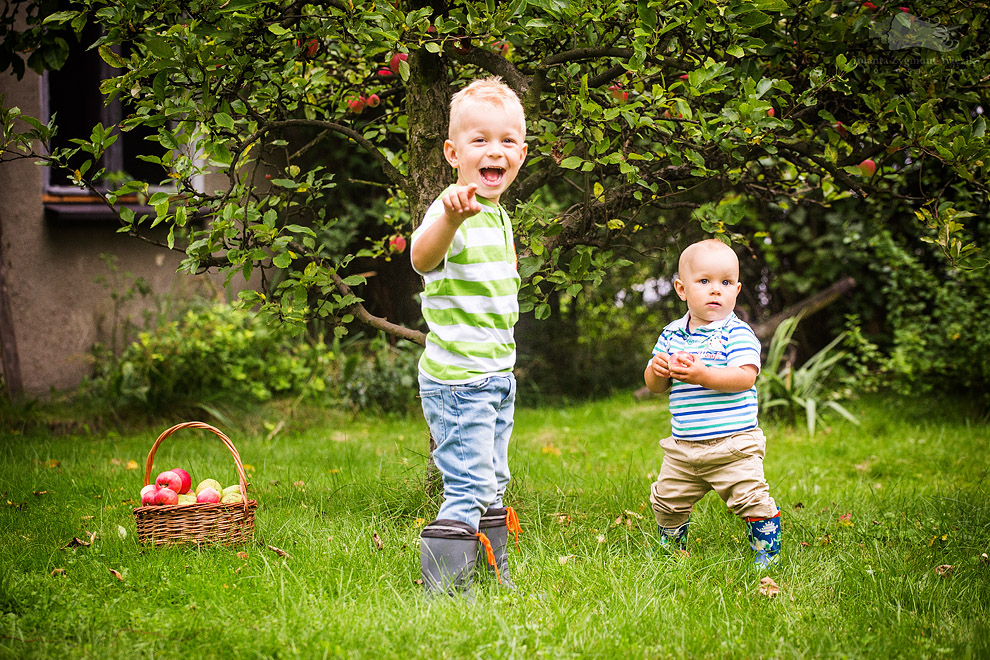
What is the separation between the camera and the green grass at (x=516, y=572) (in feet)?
6.28

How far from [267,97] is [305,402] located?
127 inches

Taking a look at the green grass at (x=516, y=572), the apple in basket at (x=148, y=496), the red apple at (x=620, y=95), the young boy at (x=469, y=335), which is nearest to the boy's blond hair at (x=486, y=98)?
the young boy at (x=469, y=335)

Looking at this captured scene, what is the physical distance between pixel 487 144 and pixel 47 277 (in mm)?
4801

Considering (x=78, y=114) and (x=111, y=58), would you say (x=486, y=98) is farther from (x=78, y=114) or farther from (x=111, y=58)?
(x=78, y=114)

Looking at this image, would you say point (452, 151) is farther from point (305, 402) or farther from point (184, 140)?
point (305, 402)

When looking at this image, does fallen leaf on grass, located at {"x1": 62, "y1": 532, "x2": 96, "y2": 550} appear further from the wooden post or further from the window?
the window

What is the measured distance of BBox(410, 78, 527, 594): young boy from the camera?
2.08 meters

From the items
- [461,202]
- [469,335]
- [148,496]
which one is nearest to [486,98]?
[461,202]

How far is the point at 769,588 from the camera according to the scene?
2289 millimetres

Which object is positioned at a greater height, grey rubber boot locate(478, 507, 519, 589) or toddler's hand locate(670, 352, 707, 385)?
toddler's hand locate(670, 352, 707, 385)

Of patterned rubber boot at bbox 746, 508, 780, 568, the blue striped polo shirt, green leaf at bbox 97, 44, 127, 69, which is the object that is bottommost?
patterned rubber boot at bbox 746, 508, 780, 568

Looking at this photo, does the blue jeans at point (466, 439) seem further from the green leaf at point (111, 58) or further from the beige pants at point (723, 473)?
the green leaf at point (111, 58)

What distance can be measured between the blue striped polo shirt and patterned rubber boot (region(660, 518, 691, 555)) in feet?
1.09

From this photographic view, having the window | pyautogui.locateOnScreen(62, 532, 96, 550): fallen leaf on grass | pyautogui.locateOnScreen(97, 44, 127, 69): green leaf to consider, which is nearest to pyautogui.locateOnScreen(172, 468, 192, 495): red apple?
pyautogui.locateOnScreen(62, 532, 96, 550): fallen leaf on grass
